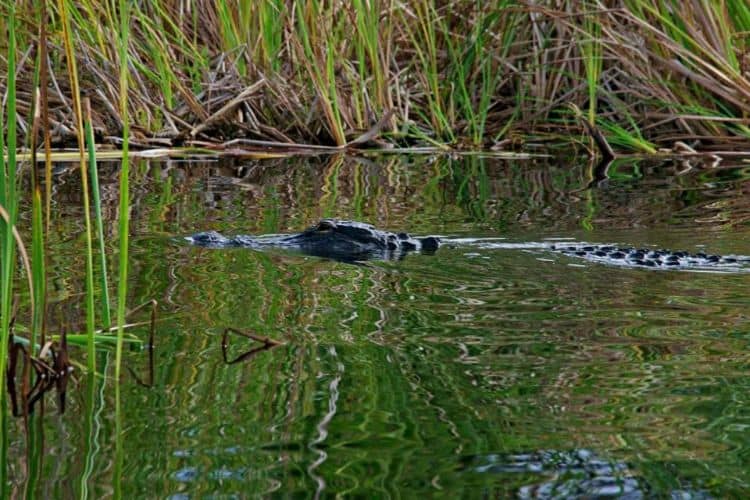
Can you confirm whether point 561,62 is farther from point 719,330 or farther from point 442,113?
point 719,330

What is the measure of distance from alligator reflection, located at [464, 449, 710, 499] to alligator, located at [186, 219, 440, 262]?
9.63 feet

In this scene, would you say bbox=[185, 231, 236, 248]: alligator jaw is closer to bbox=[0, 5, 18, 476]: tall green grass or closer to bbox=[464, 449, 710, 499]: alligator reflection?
bbox=[0, 5, 18, 476]: tall green grass

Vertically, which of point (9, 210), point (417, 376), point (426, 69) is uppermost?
point (426, 69)

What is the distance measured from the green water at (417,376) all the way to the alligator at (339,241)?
148 millimetres

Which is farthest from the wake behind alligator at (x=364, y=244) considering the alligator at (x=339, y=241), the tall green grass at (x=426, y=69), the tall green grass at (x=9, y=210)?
the tall green grass at (x=426, y=69)

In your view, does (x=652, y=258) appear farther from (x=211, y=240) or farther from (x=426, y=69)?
(x=426, y=69)

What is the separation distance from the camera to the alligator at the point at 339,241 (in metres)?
5.20

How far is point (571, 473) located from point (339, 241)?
10.7 feet

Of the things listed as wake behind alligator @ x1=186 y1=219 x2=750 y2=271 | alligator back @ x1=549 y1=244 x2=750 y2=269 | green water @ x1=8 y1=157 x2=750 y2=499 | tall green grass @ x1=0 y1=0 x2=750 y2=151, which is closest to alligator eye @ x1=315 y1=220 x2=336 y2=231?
wake behind alligator @ x1=186 y1=219 x2=750 y2=271

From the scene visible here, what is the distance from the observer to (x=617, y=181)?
25.1 ft

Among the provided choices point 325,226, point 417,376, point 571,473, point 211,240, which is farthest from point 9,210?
point 325,226

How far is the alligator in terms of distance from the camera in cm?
520

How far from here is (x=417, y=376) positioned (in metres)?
2.84

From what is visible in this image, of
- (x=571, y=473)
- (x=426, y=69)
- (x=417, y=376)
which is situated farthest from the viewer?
(x=426, y=69)
